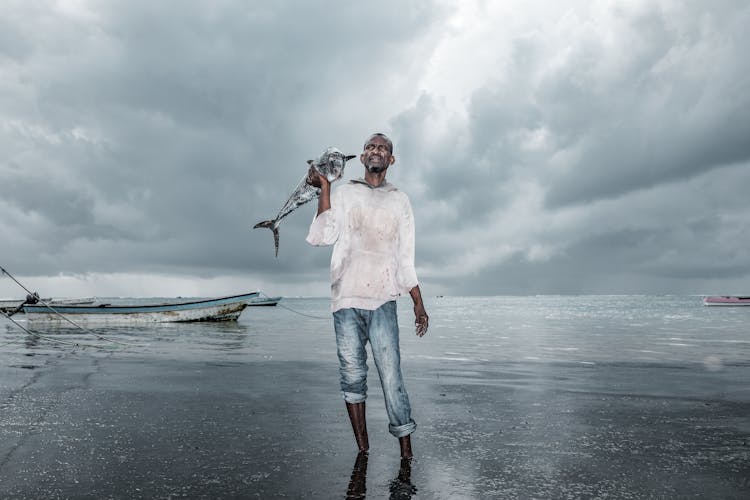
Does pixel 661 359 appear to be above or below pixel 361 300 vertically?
below

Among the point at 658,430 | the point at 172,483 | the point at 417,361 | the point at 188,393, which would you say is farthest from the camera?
the point at 417,361

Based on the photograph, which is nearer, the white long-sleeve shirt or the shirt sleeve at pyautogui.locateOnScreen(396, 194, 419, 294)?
the white long-sleeve shirt

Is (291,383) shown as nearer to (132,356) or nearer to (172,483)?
(172,483)

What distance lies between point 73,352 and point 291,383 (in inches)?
344

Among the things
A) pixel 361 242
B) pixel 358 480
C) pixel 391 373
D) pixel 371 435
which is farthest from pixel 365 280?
pixel 371 435

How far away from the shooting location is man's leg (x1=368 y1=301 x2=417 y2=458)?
439 cm

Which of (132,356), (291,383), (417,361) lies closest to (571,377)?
(417,361)

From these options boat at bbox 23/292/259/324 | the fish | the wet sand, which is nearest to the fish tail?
the fish

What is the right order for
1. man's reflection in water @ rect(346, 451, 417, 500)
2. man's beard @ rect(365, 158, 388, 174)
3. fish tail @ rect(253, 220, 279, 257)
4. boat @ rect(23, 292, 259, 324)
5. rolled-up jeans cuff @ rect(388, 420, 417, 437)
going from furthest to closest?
boat @ rect(23, 292, 259, 324) < fish tail @ rect(253, 220, 279, 257) < man's beard @ rect(365, 158, 388, 174) < rolled-up jeans cuff @ rect(388, 420, 417, 437) < man's reflection in water @ rect(346, 451, 417, 500)

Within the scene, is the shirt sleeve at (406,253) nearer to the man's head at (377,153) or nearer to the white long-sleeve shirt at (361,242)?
the white long-sleeve shirt at (361,242)

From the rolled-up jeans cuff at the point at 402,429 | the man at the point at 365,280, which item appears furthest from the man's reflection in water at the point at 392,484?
the man at the point at 365,280

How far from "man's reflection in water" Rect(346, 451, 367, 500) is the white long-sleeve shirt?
119cm

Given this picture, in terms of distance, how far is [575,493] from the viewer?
11.6 ft

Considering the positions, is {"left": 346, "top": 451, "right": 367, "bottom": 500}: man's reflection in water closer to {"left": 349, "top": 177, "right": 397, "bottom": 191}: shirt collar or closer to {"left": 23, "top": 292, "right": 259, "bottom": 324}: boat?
{"left": 349, "top": 177, "right": 397, "bottom": 191}: shirt collar
